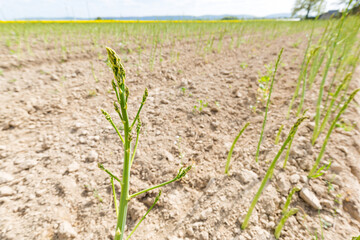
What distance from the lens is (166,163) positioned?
169 centimetres

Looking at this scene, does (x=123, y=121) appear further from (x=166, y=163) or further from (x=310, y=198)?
(x=310, y=198)

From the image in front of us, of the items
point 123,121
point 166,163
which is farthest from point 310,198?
point 123,121

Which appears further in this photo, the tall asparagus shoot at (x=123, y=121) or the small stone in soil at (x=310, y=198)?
the small stone in soil at (x=310, y=198)

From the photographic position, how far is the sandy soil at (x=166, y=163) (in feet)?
4.01

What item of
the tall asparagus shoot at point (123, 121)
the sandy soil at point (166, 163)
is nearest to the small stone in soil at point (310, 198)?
the sandy soil at point (166, 163)

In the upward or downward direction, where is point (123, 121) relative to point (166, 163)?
upward

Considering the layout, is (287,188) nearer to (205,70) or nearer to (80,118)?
(80,118)

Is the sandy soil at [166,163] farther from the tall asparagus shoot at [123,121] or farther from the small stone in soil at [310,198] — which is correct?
the tall asparagus shoot at [123,121]

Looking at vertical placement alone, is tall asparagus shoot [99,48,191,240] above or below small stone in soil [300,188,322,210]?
above

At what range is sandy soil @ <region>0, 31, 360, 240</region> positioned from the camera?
1222mm

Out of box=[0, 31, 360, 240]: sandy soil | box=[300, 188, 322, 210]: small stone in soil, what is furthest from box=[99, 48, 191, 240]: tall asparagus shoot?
box=[300, 188, 322, 210]: small stone in soil

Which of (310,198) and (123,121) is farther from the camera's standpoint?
(310,198)

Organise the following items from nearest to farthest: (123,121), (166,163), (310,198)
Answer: (123,121) < (310,198) < (166,163)

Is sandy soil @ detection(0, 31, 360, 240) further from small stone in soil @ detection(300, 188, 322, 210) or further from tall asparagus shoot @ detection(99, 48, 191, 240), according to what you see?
tall asparagus shoot @ detection(99, 48, 191, 240)
